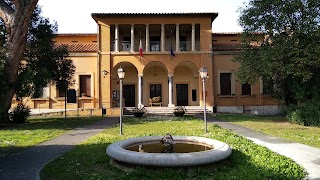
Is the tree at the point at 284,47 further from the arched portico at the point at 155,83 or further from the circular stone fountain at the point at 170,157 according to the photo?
the circular stone fountain at the point at 170,157

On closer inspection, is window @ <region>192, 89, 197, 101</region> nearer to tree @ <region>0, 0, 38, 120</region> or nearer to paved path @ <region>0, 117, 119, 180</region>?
tree @ <region>0, 0, 38, 120</region>

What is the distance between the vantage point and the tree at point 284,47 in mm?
18000

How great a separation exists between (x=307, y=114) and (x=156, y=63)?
52.6 feet

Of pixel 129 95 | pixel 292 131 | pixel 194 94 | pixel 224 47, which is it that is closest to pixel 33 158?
pixel 292 131

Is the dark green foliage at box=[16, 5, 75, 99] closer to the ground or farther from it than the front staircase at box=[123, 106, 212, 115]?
farther from it

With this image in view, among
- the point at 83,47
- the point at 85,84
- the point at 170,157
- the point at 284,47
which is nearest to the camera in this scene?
the point at 170,157

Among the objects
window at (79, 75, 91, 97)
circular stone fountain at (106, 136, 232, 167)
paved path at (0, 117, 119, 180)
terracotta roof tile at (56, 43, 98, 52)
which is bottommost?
paved path at (0, 117, 119, 180)

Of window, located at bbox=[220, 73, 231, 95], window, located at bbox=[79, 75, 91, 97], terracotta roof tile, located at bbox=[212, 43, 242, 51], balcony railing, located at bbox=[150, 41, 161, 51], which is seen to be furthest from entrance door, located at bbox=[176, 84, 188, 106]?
window, located at bbox=[79, 75, 91, 97]

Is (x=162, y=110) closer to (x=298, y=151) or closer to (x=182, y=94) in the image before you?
(x=182, y=94)

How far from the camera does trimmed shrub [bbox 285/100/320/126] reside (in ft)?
59.2

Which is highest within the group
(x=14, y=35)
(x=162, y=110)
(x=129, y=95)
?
(x=14, y=35)

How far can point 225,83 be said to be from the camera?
30703mm

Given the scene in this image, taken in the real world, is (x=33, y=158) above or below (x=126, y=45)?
below

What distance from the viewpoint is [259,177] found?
627 centimetres
